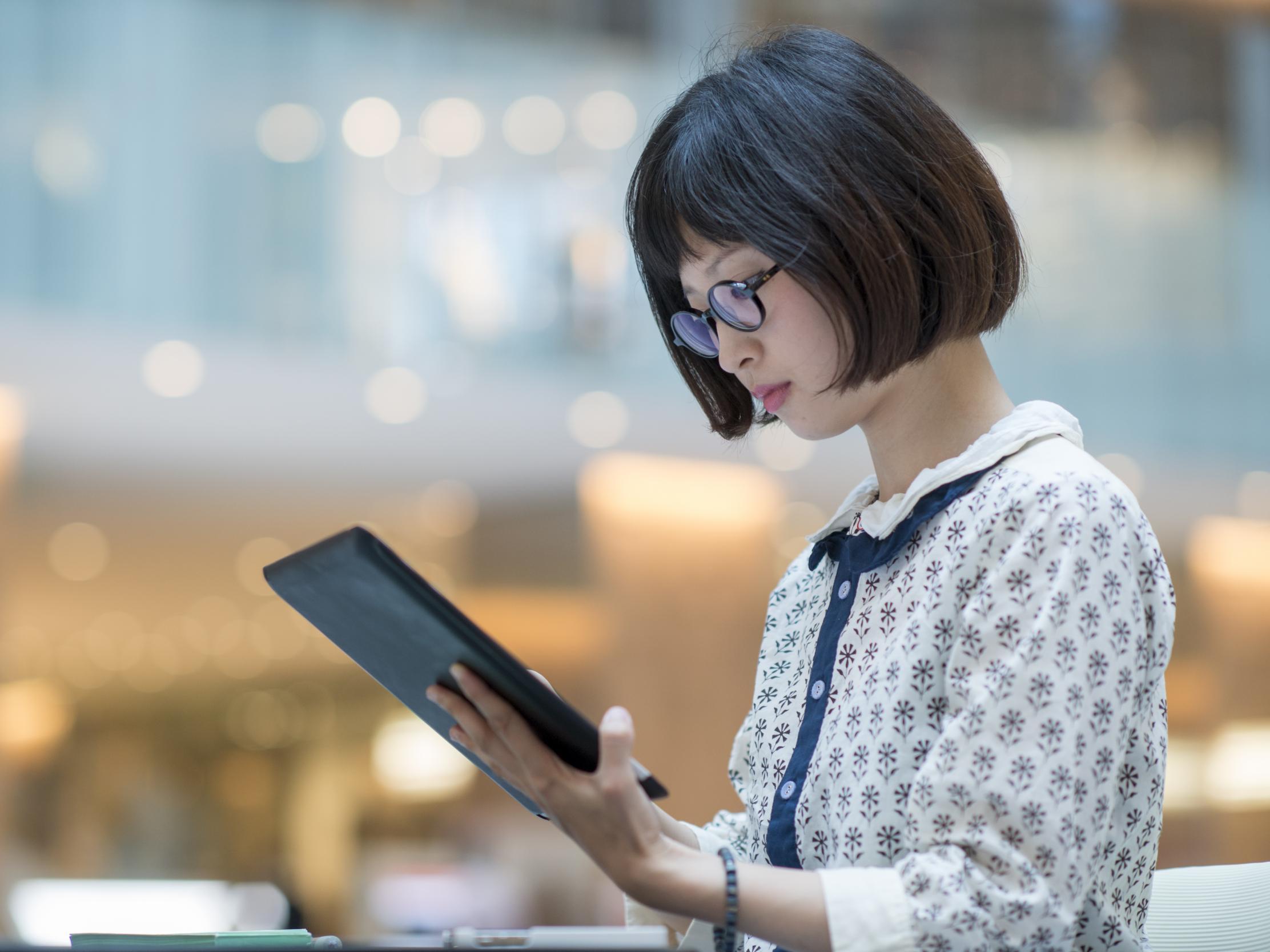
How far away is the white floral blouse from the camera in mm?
979

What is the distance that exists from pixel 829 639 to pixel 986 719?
0.27 m

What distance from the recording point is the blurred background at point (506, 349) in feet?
21.5

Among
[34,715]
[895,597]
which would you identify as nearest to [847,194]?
[895,597]

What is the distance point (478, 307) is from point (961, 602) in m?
6.44

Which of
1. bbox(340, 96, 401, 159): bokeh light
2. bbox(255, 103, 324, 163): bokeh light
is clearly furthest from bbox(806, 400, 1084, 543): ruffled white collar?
bbox(340, 96, 401, 159): bokeh light

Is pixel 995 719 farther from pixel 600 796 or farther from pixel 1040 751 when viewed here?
pixel 600 796

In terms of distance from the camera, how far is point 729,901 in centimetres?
100

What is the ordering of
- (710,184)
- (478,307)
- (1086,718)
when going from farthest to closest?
(478,307)
(710,184)
(1086,718)

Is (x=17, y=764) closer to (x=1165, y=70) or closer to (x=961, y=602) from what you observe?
(x=1165, y=70)

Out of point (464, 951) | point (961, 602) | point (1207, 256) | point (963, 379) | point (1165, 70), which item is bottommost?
point (464, 951)

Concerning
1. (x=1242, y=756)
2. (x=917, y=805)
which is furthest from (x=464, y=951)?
(x=1242, y=756)

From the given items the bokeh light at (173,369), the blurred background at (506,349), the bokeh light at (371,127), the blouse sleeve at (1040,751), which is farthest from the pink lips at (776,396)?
the bokeh light at (371,127)

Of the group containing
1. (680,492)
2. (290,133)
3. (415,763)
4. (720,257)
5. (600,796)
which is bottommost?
(600,796)

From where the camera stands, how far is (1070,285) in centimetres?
891
